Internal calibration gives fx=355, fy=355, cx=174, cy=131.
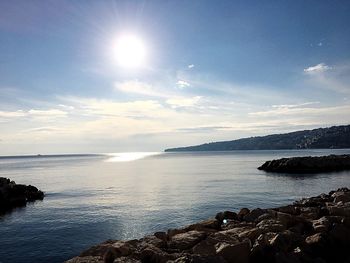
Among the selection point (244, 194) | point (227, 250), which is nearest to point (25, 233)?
point (227, 250)

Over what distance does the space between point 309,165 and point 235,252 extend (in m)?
79.2

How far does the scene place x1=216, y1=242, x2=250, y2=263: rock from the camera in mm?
14016

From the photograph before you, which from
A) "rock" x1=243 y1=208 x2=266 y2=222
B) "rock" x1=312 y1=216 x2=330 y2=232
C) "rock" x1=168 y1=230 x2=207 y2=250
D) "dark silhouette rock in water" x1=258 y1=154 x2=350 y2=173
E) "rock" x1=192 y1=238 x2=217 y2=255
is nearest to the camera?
"rock" x1=192 y1=238 x2=217 y2=255

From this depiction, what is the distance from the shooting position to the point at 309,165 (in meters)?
87.1

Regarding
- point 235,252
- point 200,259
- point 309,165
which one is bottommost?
point 309,165

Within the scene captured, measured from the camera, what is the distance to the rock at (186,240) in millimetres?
15953

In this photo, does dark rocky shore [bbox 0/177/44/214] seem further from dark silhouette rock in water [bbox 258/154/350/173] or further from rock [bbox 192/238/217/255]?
dark silhouette rock in water [bbox 258/154/350/173]

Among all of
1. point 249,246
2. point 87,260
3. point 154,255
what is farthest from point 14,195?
point 249,246

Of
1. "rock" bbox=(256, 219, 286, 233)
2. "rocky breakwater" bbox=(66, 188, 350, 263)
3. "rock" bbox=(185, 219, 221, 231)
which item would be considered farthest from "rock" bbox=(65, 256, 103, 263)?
"rock" bbox=(256, 219, 286, 233)

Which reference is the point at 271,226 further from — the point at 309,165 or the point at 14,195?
the point at 309,165

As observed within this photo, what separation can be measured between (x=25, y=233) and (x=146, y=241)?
14682mm

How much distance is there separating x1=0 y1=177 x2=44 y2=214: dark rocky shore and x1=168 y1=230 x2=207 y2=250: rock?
1173 inches

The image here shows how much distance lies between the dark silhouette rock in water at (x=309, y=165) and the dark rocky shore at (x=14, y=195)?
2296 inches

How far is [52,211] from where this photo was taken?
37125mm
